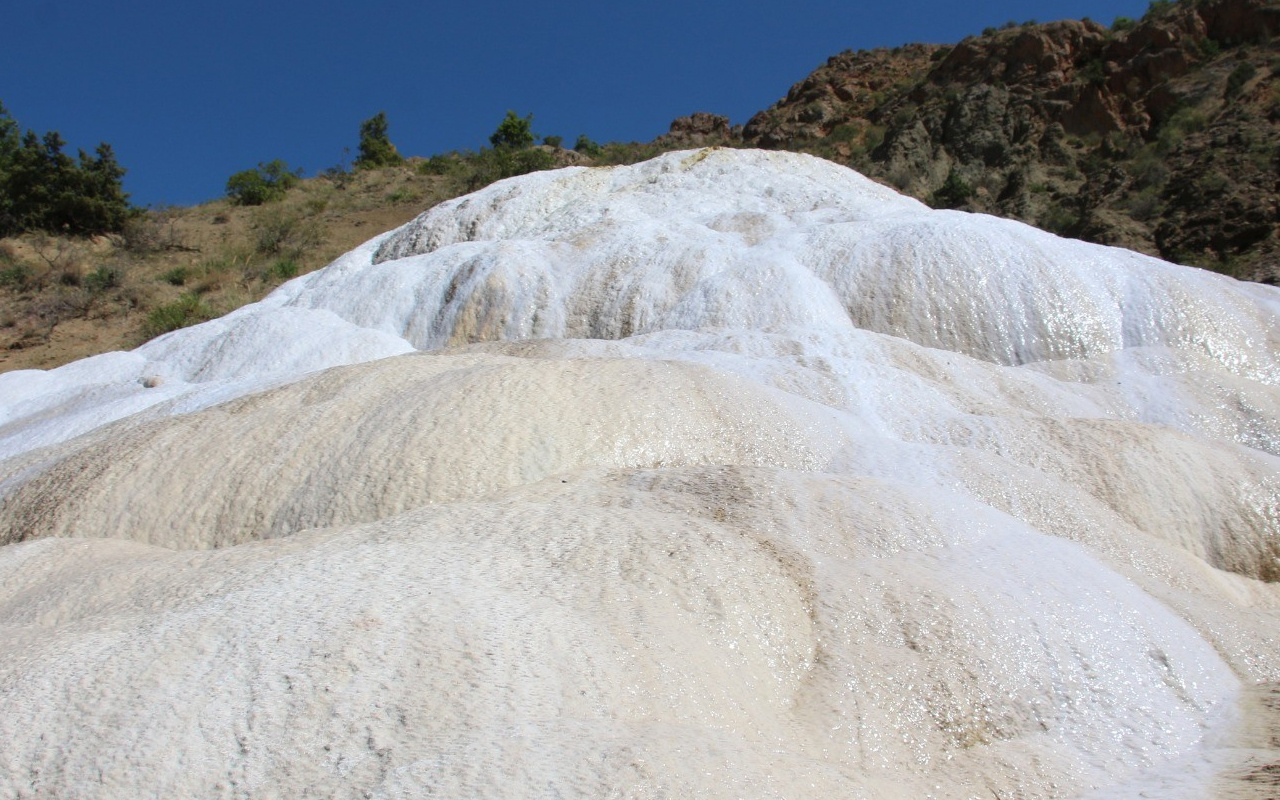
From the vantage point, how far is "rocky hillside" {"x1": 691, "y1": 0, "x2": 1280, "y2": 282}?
14.6 m

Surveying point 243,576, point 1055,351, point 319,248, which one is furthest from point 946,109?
point 243,576

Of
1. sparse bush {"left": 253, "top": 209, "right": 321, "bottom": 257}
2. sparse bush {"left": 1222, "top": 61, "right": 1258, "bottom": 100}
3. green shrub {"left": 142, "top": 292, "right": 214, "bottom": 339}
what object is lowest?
green shrub {"left": 142, "top": 292, "right": 214, "bottom": 339}

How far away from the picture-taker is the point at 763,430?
4344mm

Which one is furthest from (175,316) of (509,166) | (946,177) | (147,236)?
(946,177)

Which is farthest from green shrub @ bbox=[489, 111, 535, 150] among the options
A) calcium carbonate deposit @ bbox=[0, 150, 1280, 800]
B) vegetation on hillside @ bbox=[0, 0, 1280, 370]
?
calcium carbonate deposit @ bbox=[0, 150, 1280, 800]

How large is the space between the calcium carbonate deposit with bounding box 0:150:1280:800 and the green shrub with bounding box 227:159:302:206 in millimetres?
16377

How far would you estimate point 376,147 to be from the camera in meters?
27.3

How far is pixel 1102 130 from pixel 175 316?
2182cm

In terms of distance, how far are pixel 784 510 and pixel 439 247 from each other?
28.9ft

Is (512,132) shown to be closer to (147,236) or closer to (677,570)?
(147,236)

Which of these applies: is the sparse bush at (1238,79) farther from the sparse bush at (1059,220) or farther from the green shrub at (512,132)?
the green shrub at (512,132)

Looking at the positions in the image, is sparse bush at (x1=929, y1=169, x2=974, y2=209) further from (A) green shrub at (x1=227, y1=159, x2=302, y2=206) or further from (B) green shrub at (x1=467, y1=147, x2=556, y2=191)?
(A) green shrub at (x1=227, y1=159, x2=302, y2=206)

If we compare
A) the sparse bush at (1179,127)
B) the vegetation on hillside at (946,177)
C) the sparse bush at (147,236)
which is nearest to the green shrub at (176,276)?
the vegetation on hillside at (946,177)

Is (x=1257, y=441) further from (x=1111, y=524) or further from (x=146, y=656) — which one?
(x=146, y=656)
